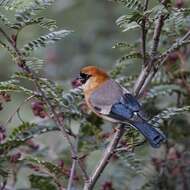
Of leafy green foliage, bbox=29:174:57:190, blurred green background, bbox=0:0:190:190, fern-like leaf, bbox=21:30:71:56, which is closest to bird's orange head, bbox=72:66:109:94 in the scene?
leafy green foliage, bbox=29:174:57:190

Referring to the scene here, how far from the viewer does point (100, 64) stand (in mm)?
4965

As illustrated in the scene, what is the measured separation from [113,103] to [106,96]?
0.34ft

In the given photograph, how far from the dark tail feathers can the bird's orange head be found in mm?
469

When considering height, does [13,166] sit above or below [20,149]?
above

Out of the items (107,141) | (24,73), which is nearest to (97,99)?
(107,141)

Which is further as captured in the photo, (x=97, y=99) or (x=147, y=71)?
(x=97, y=99)

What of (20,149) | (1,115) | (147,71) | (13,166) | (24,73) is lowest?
(1,115)

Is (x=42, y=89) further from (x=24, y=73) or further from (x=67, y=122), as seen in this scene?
(x=67, y=122)

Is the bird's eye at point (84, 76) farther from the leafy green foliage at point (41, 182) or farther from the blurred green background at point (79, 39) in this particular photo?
the blurred green background at point (79, 39)

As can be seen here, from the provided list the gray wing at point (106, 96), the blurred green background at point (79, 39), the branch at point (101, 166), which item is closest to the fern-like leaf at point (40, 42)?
the branch at point (101, 166)

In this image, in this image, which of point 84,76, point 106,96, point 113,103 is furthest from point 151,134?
point 84,76

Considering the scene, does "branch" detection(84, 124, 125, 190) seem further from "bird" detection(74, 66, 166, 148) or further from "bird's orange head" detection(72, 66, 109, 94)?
"bird's orange head" detection(72, 66, 109, 94)

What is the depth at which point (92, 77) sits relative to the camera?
2746mm

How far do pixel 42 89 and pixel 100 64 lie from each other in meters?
2.81
